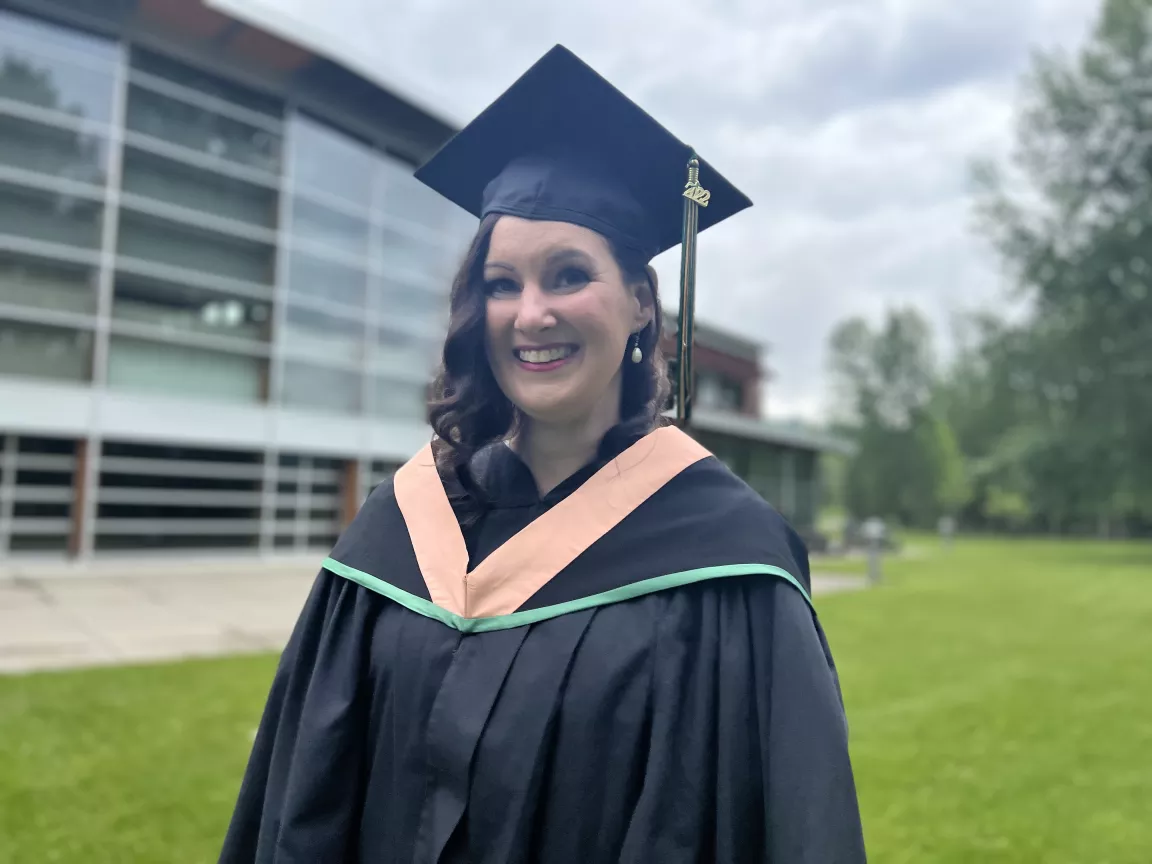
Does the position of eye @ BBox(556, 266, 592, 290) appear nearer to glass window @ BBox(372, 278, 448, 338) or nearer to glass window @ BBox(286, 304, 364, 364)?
glass window @ BBox(286, 304, 364, 364)

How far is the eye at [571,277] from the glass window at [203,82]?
17.0 m

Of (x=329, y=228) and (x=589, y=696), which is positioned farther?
(x=329, y=228)

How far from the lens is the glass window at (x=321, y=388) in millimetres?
17125

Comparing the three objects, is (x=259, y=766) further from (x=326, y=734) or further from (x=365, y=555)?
(x=365, y=555)

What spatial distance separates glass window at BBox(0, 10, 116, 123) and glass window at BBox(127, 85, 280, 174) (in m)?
0.64

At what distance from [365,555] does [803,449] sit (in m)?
31.4

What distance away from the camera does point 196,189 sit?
53.1 ft

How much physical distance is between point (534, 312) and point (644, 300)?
0.27m

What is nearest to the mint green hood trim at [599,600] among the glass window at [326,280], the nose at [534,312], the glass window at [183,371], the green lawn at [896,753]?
the nose at [534,312]

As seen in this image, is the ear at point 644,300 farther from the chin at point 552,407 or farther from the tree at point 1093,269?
the tree at point 1093,269

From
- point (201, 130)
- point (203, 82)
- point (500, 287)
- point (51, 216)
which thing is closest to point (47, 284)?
point (51, 216)

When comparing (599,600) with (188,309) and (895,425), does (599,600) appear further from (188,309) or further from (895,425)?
(895,425)

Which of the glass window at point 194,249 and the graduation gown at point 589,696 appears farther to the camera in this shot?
the glass window at point 194,249

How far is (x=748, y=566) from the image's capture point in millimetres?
1354
